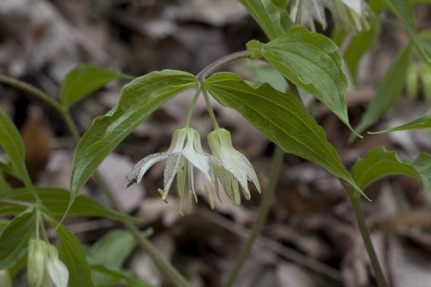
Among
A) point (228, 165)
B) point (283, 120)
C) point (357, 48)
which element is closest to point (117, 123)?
point (228, 165)

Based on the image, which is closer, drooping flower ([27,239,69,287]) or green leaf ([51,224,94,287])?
drooping flower ([27,239,69,287])

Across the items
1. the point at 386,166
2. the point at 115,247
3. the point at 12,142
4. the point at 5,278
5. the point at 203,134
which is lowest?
the point at 203,134

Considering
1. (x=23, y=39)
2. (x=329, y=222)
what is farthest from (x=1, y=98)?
(x=329, y=222)

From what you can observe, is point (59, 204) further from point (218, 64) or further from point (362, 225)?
point (362, 225)

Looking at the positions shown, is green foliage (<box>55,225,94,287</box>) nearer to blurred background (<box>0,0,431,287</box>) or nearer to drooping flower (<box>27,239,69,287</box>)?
drooping flower (<box>27,239,69,287</box>)

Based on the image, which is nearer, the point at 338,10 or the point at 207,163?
the point at 207,163

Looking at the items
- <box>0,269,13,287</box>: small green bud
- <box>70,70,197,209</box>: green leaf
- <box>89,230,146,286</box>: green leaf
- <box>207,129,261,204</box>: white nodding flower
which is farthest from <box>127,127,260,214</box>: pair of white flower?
<box>89,230,146,286</box>: green leaf

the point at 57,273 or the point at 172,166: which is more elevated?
the point at 172,166
